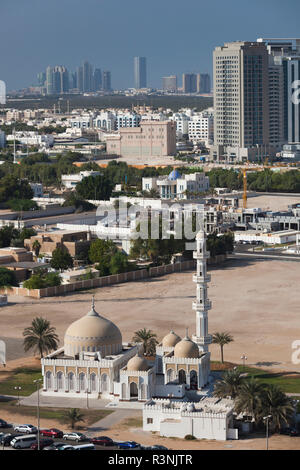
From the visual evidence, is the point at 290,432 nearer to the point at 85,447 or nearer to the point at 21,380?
the point at 85,447

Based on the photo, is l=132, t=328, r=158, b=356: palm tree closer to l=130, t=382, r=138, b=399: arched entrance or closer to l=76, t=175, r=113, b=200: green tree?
l=130, t=382, r=138, b=399: arched entrance

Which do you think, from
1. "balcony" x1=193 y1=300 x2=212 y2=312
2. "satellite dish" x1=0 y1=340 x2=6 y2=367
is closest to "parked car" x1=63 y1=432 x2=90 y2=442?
"balcony" x1=193 y1=300 x2=212 y2=312

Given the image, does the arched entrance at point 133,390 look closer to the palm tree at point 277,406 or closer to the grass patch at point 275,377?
the grass patch at point 275,377

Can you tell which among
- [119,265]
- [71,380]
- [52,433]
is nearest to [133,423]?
[52,433]

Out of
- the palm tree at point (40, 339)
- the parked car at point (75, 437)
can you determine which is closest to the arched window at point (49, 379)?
the palm tree at point (40, 339)

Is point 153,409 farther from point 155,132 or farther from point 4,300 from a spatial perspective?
point 155,132
